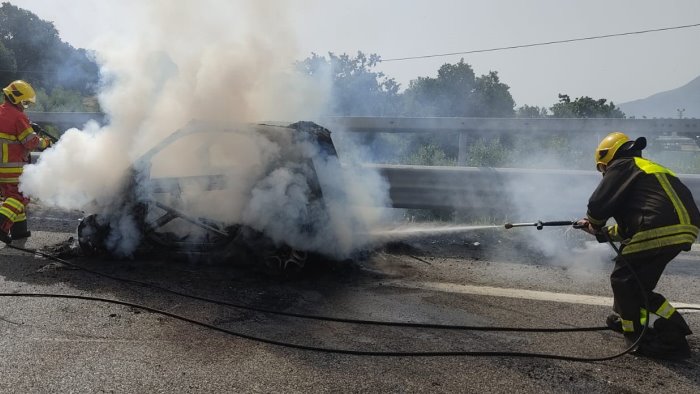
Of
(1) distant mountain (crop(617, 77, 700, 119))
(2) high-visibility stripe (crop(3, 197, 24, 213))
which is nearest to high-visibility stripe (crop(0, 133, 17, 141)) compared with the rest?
(2) high-visibility stripe (crop(3, 197, 24, 213))

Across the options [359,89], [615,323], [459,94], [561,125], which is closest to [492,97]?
[459,94]

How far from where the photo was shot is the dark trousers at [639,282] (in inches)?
140

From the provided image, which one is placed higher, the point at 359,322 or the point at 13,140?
the point at 13,140

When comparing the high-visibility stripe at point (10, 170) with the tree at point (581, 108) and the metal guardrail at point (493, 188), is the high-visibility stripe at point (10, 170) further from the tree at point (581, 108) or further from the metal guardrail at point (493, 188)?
the tree at point (581, 108)

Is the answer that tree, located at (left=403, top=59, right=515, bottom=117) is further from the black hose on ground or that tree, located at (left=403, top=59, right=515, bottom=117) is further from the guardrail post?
the black hose on ground

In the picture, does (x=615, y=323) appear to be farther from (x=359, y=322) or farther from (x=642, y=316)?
(x=359, y=322)

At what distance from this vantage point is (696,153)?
9719mm

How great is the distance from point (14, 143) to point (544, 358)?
6.30 metres

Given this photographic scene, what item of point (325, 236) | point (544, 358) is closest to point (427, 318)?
point (544, 358)

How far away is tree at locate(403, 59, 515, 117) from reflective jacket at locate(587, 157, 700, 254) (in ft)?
41.3

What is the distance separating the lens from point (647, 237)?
11.6 feet

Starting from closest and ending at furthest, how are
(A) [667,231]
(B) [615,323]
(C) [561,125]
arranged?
(A) [667,231], (B) [615,323], (C) [561,125]

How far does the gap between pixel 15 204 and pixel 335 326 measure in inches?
176

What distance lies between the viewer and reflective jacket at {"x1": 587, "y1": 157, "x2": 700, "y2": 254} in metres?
3.52
